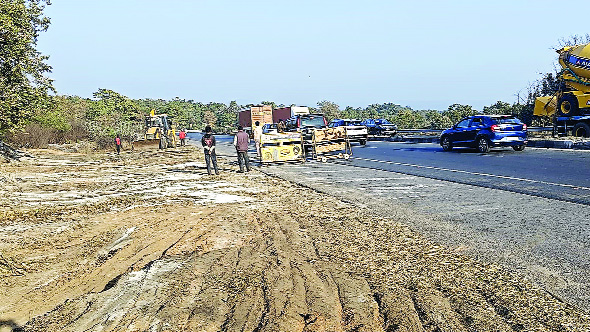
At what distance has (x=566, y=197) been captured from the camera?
10.1m

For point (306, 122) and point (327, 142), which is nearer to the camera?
point (327, 142)

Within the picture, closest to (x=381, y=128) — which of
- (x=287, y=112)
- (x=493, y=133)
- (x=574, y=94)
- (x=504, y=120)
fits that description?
(x=287, y=112)

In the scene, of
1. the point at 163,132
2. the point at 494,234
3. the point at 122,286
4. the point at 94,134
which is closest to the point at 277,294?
the point at 122,286

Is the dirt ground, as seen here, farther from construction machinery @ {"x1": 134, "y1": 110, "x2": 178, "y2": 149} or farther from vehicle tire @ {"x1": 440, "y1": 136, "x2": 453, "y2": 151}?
construction machinery @ {"x1": 134, "y1": 110, "x2": 178, "y2": 149}

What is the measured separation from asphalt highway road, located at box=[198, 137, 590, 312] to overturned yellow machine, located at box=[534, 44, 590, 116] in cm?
583

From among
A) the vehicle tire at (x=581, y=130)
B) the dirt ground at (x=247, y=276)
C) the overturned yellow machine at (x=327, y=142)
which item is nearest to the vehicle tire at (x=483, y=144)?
the overturned yellow machine at (x=327, y=142)

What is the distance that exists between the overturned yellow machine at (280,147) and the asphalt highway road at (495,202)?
67 centimetres

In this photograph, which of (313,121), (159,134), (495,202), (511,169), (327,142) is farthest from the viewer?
(159,134)

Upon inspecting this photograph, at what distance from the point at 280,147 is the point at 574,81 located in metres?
15.0

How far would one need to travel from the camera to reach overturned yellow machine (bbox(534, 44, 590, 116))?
23703mm

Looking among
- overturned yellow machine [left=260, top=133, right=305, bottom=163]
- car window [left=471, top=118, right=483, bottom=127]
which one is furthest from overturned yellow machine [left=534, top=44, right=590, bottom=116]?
overturned yellow machine [left=260, top=133, right=305, bottom=163]

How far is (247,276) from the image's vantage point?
5.45 metres

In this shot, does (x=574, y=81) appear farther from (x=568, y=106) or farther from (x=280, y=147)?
(x=280, y=147)

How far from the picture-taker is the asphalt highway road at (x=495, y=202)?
5965mm
